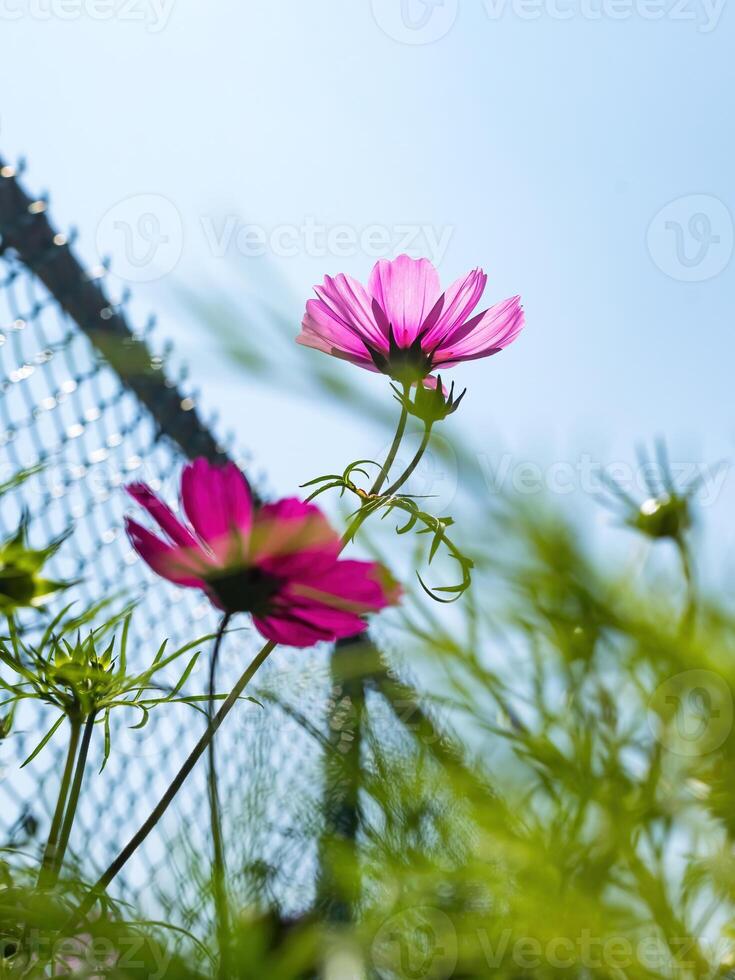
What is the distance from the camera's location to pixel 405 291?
359 mm

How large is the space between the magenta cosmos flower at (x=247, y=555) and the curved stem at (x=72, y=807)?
5 cm

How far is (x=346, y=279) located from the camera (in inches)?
13.6

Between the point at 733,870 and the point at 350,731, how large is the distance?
0.11 metres

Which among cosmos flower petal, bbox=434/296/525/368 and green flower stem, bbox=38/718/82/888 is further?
cosmos flower petal, bbox=434/296/525/368

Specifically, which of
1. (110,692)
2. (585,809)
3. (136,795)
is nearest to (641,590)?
(585,809)

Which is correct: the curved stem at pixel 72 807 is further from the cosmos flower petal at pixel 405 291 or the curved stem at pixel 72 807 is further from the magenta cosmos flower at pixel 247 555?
the cosmos flower petal at pixel 405 291

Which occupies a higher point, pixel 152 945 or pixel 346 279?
pixel 346 279

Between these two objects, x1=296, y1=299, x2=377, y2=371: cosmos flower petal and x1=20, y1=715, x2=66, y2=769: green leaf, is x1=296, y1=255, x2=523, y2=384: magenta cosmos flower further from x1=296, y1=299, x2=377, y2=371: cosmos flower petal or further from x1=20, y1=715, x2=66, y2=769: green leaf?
x1=20, y1=715, x2=66, y2=769: green leaf

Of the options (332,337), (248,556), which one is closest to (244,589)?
(248,556)

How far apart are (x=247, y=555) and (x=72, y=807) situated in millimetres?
79

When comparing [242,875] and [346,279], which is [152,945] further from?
[346,279]

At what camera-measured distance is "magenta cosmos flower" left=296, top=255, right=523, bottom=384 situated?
34cm

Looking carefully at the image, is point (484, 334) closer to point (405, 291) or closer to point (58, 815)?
point (405, 291)

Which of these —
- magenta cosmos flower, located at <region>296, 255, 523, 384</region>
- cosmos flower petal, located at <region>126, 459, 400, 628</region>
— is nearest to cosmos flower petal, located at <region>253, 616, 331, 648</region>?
cosmos flower petal, located at <region>126, 459, 400, 628</region>
